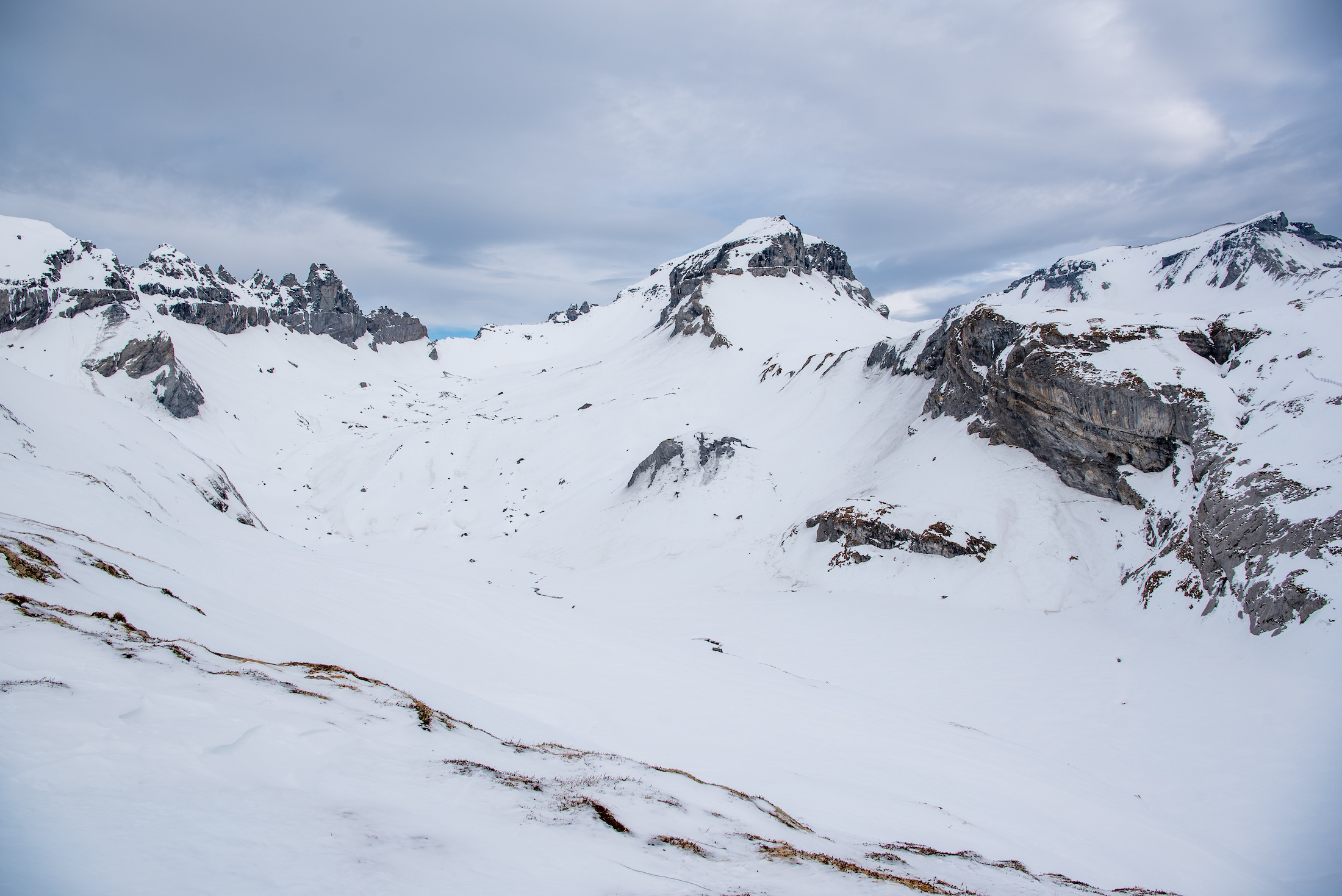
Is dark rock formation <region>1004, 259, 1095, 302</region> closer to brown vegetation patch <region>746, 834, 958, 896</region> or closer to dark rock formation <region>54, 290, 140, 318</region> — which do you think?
brown vegetation patch <region>746, 834, 958, 896</region>

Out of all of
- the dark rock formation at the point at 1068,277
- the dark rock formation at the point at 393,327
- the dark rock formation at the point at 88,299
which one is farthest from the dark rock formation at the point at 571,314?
the dark rock formation at the point at 1068,277

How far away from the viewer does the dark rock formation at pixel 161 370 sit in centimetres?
4791

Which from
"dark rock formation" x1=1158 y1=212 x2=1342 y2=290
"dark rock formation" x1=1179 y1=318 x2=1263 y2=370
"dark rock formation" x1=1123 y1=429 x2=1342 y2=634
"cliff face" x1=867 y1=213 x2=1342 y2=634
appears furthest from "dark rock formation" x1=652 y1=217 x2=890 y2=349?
"dark rock formation" x1=1158 y1=212 x2=1342 y2=290

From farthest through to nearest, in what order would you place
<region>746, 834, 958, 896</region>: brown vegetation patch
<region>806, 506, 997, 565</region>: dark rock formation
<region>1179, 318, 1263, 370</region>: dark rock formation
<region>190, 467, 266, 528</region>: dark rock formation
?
<region>806, 506, 997, 565</region>: dark rock formation
<region>1179, 318, 1263, 370</region>: dark rock formation
<region>190, 467, 266, 528</region>: dark rock formation
<region>746, 834, 958, 896</region>: brown vegetation patch

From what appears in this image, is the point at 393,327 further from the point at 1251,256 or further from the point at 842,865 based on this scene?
the point at 1251,256

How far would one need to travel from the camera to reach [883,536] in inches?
828

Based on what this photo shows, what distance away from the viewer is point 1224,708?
11.6 metres

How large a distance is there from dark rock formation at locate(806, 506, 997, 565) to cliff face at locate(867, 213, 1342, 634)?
4.49m

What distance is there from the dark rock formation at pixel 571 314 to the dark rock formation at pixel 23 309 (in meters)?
78.4

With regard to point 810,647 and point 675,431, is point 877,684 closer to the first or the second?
point 810,647

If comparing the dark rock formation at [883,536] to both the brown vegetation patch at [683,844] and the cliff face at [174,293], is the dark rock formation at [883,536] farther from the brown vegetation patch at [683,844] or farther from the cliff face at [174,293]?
the cliff face at [174,293]

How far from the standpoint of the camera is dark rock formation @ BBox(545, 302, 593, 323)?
125m

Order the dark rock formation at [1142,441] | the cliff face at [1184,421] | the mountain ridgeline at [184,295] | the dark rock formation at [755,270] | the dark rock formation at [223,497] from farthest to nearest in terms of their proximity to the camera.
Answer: the dark rock formation at [755,270] → the mountain ridgeline at [184,295] → the dark rock formation at [223,497] → the cliff face at [1184,421] → the dark rock formation at [1142,441]

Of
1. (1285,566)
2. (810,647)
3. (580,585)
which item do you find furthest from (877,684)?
(580,585)
